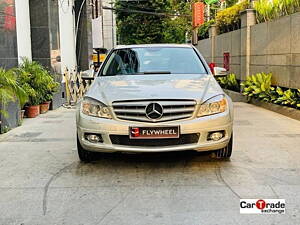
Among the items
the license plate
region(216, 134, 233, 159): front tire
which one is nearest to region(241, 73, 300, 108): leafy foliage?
region(216, 134, 233, 159): front tire

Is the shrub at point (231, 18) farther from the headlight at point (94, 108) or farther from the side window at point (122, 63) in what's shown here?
the headlight at point (94, 108)

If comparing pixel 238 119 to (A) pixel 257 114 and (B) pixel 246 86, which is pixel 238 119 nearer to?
(A) pixel 257 114

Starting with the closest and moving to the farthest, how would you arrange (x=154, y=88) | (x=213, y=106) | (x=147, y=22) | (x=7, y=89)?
(x=213, y=106) → (x=154, y=88) → (x=7, y=89) → (x=147, y=22)

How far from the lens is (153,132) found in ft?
16.0

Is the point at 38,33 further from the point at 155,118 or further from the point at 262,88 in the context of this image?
the point at 155,118

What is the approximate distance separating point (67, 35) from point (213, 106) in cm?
1118

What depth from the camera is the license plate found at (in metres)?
4.88

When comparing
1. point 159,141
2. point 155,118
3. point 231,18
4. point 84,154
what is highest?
point 231,18

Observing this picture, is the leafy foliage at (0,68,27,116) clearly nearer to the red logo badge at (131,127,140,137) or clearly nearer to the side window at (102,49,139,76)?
the side window at (102,49,139,76)

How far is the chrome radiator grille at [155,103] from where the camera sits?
4918mm

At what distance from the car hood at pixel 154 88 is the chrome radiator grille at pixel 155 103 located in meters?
0.06

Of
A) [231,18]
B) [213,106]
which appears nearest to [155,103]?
[213,106]

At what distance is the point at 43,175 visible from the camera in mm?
5152

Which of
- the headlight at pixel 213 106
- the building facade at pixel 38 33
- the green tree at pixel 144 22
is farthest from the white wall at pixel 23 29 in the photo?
the green tree at pixel 144 22
